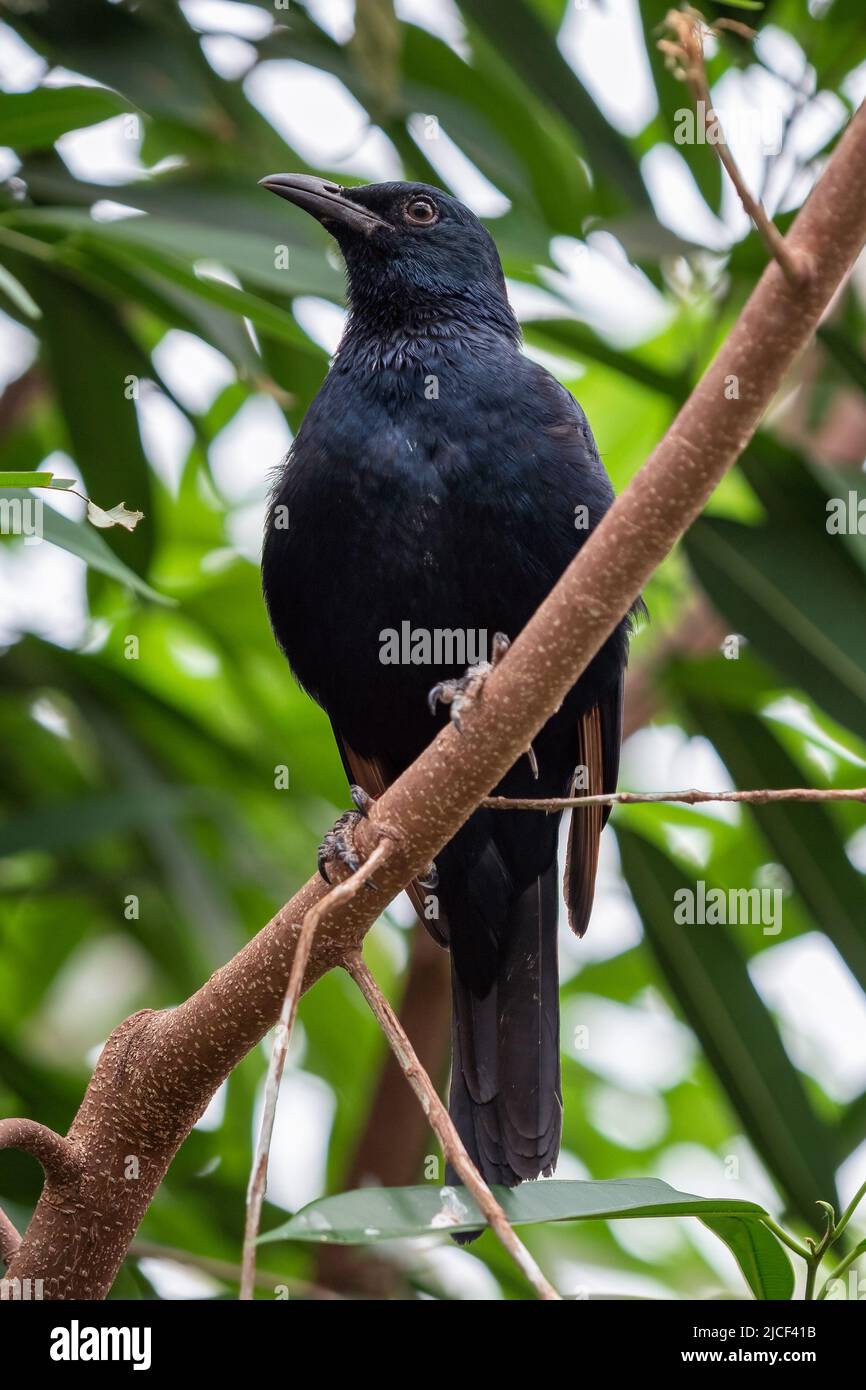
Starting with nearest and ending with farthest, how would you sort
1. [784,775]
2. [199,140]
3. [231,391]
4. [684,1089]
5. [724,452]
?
[724,452] < [784,775] < [199,140] < [231,391] < [684,1089]

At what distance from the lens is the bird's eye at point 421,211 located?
3.31 meters

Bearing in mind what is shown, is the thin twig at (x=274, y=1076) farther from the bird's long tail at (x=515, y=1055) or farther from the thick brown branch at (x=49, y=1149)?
the bird's long tail at (x=515, y=1055)

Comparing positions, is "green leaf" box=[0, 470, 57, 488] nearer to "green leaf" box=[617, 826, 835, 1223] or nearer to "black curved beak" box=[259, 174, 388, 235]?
"black curved beak" box=[259, 174, 388, 235]

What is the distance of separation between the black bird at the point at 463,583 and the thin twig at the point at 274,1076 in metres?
1.11

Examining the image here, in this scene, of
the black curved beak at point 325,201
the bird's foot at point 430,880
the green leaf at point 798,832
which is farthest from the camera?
the green leaf at point 798,832

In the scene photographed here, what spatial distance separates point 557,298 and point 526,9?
593 mm

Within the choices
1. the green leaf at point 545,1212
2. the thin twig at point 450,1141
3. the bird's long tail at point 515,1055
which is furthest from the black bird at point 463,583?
the thin twig at point 450,1141

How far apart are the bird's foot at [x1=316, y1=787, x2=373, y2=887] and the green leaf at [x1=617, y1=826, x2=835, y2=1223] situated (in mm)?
940

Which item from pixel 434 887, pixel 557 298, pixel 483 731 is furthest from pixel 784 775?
pixel 483 731

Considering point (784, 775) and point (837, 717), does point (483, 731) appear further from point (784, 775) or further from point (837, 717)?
point (784, 775)

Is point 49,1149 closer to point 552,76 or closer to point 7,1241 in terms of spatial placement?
point 7,1241

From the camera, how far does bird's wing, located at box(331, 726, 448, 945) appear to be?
303 cm

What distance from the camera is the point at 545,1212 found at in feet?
5.94

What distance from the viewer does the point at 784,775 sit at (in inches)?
137
